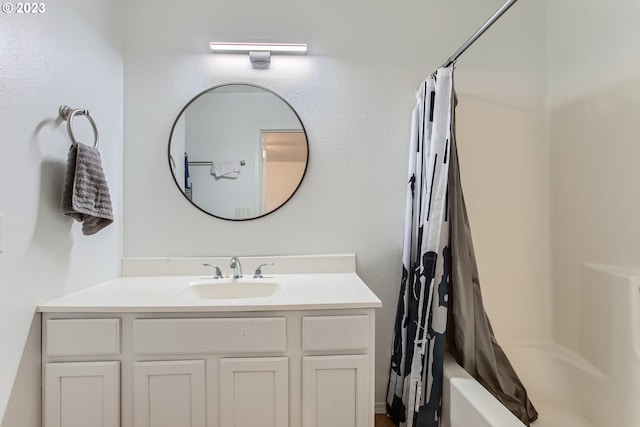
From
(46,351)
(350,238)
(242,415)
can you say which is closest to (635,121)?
(350,238)

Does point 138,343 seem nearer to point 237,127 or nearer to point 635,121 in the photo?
point 237,127

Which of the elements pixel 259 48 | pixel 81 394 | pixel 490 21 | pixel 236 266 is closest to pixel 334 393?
pixel 236 266

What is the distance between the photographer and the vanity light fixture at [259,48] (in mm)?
1720

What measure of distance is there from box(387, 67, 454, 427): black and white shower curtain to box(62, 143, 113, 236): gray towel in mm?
1356

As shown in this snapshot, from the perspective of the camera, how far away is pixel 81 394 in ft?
3.81

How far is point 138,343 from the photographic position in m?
1.17

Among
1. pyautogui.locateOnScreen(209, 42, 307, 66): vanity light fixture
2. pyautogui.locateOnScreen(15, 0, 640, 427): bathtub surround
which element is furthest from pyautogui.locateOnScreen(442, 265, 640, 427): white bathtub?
pyautogui.locateOnScreen(209, 42, 307, 66): vanity light fixture

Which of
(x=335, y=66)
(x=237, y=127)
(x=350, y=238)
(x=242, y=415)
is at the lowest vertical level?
(x=242, y=415)

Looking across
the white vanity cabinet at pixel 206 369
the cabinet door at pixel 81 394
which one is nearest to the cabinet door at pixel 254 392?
the white vanity cabinet at pixel 206 369

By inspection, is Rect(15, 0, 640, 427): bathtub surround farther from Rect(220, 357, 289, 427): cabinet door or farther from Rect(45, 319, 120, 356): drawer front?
Rect(220, 357, 289, 427): cabinet door

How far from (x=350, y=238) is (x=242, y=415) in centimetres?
97

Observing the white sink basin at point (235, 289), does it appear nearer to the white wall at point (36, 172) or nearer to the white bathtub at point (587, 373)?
the white wall at point (36, 172)

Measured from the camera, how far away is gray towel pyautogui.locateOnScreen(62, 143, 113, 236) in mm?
1241

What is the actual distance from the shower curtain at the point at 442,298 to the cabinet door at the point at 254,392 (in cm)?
57
